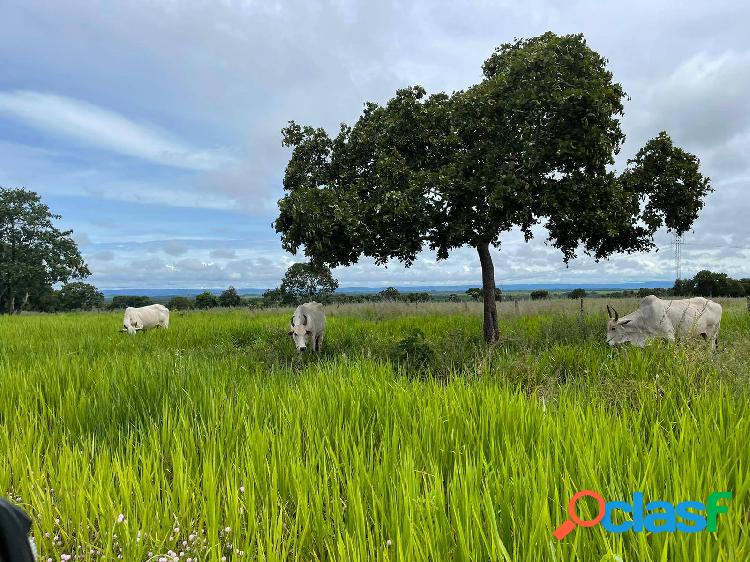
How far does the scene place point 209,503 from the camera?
7.66ft

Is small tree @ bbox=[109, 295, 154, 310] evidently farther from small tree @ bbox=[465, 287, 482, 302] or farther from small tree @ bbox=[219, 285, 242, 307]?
small tree @ bbox=[465, 287, 482, 302]

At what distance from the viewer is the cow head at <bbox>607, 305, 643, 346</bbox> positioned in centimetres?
979

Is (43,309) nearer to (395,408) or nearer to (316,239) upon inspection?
(316,239)

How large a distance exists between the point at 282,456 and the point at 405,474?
3.19 feet

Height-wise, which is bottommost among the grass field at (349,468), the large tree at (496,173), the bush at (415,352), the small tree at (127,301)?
the bush at (415,352)

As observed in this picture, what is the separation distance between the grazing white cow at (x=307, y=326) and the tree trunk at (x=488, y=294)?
16.4ft

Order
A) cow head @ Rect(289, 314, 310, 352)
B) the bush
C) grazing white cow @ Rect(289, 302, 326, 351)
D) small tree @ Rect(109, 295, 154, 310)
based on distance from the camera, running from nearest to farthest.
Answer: the bush < cow head @ Rect(289, 314, 310, 352) < grazing white cow @ Rect(289, 302, 326, 351) < small tree @ Rect(109, 295, 154, 310)

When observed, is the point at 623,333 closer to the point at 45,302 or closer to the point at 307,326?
the point at 307,326

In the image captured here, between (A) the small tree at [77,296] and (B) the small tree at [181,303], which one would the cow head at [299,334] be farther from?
(A) the small tree at [77,296]

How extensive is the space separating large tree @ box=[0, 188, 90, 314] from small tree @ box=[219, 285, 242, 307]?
14925 mm

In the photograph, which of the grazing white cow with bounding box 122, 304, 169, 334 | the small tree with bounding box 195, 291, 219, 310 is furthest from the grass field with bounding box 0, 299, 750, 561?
the small tree with bounding box 195, 291, 219, 310

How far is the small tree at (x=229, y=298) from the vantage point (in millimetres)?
45969

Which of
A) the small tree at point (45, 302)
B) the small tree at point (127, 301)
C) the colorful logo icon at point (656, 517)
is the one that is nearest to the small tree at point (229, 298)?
the small tree at point (127, 301)

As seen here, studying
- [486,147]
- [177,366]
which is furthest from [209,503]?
[486,147]
